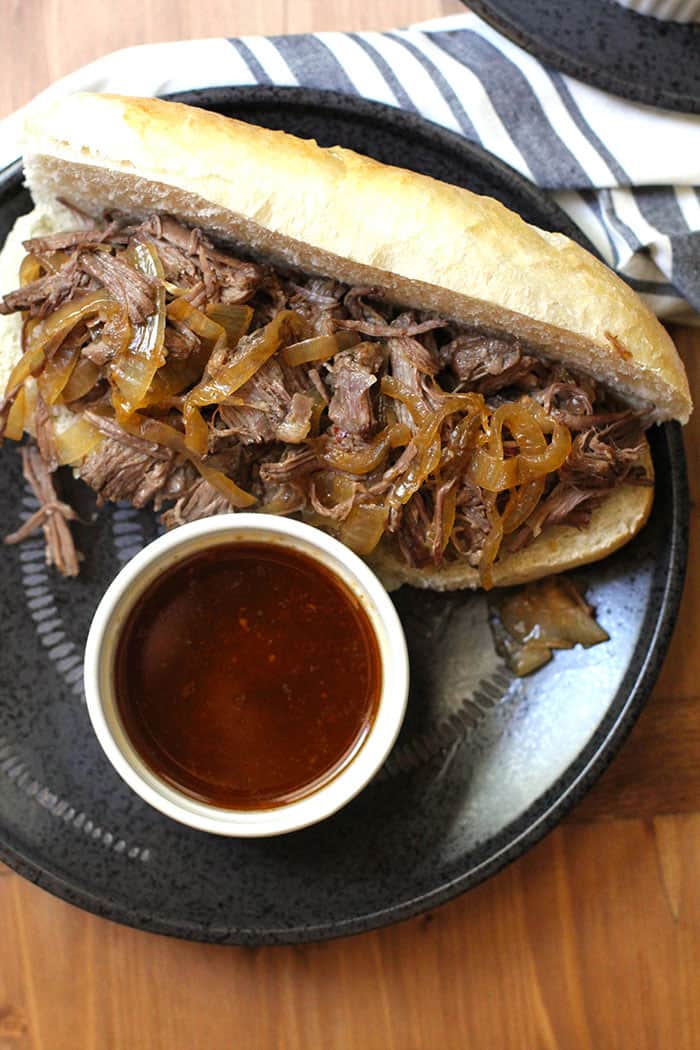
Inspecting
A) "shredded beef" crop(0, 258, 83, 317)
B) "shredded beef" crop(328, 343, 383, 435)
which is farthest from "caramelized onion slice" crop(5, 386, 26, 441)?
"shredded beef" crop(328, 343, 383, 435)

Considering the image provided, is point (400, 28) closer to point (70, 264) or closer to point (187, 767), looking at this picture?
point (70, 264)

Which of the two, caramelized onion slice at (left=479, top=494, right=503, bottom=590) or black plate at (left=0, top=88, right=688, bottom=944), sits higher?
caramelized onion slice at (left=479, top=494, right=503, bottom=590)

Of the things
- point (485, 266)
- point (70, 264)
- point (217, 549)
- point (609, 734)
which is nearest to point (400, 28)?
point (485, 266)

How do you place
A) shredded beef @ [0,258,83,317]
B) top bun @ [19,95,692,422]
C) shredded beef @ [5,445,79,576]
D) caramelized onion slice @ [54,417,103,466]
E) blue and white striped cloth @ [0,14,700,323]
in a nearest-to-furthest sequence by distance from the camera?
1. top bun @ [19,95,692,422]
2. shredded beef @ [0,258,83,317]
3. caramelized onion slice @ [54,417,103,466]
4. shredded beef @ [5,445,79,576]
5. blue and white striped cloth @ [0,14,700,323]

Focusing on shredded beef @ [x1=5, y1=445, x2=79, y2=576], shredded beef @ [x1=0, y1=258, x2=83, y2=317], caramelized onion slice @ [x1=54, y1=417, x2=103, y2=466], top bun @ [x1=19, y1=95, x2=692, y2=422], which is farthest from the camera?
shredded beef @ [x1=5, y1=445, x2=79, y2=576]

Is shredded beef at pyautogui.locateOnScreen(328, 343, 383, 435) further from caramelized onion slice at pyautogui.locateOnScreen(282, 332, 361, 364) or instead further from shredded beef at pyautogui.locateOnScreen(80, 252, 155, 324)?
shredded beef at pyautogui.locateOnScreen(80, 252, 155, 324)

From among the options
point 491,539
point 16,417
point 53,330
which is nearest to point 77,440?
point 16,417
